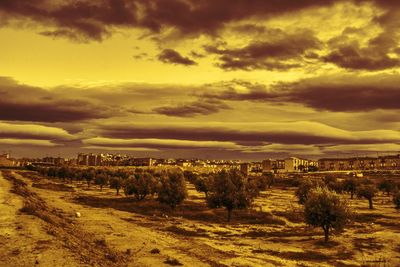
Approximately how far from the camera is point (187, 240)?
47438 millimetres

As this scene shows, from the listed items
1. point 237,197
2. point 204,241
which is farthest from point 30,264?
point 237,197

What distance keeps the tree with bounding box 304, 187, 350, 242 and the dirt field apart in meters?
1.99

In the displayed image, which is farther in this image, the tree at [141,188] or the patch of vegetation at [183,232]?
the tree at [141,188]

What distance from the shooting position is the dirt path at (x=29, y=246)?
3081 centimetres

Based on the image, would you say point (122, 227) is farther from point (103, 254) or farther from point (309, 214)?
point (309, 214)

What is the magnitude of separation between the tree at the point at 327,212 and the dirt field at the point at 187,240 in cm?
199

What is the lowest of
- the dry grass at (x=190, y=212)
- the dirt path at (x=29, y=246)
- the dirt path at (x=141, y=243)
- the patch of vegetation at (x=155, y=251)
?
the dry grass at (x=190, y=212)

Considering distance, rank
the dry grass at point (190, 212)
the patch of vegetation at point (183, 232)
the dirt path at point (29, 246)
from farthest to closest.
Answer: the dry grass at point (190, 212), the patch of vegetation at point (183, 232), the dirt path at point (29, 246)

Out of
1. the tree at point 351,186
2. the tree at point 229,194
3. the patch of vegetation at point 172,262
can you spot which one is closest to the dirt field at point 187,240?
the patch of vegetation at point 172,262

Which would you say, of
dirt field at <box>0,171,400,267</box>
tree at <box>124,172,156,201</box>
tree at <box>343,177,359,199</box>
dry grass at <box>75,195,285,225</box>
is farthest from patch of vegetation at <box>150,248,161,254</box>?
tree at <box>343,177,359,199</box>

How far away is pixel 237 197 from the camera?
65.9 metres

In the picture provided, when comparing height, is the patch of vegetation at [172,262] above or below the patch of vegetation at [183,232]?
above

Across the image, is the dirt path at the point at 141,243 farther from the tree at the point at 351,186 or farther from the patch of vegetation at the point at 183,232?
the tree at the point at 351,186

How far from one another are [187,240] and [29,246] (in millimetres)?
Result: 18196
